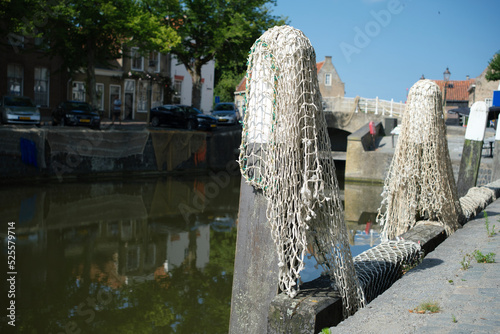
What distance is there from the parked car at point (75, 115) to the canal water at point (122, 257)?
254 inches

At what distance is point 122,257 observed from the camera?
9.82 m

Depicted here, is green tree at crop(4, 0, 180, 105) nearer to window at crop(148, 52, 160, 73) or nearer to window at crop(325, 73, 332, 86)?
window at crop(148, 52, 160, 73)

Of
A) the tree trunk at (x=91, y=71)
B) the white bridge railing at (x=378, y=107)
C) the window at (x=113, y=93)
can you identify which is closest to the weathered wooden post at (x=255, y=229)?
the tree trunk at (x=91, y=71)

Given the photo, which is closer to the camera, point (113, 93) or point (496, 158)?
point (496, 158)

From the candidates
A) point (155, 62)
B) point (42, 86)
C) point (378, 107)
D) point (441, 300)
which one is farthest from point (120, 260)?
point (155, 62)

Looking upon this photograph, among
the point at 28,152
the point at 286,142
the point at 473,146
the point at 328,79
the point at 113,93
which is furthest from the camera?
the point at 328,79

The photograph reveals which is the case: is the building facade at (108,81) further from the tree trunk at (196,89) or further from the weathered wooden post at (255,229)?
the weathered wooden post at (255,229)

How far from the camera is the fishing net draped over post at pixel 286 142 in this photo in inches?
137

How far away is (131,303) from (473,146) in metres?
8.44

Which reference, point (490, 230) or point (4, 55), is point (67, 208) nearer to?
point (490, 230)

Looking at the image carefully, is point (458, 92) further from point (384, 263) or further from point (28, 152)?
point (384, 263)

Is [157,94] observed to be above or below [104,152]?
above

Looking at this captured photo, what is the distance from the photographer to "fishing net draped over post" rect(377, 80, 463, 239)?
21.6 ft

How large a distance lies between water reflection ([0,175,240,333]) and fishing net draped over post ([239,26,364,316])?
11.4 ft
